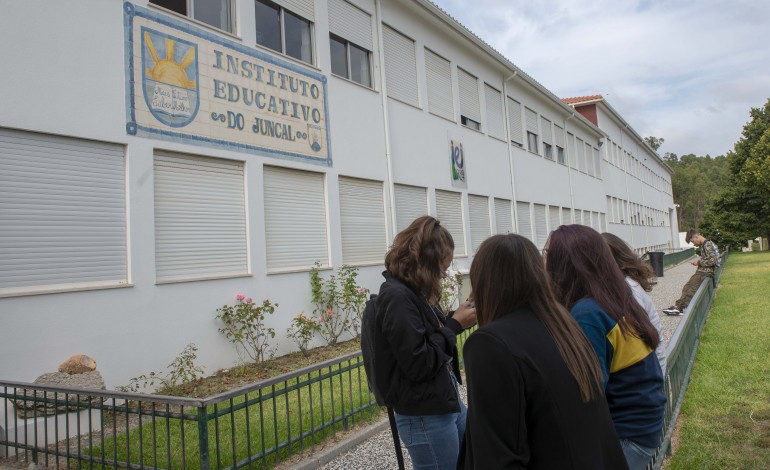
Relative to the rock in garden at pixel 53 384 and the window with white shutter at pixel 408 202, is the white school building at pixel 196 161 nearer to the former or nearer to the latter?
the window with white shutter at pixel 408 202

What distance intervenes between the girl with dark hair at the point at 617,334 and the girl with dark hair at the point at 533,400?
0.46 meters

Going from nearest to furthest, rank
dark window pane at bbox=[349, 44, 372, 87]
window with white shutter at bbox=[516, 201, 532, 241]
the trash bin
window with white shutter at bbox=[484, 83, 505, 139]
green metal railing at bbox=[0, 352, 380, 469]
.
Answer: green metal railing at bbox=[0, 352, 380, 469]
dark window pane at bbox=[349, 44, 372, 87]
window with white shutter at bbox=[484, 83, 505, 139]
window with white shutter at bbox=[516, 201, 532, 241]
the trash bin

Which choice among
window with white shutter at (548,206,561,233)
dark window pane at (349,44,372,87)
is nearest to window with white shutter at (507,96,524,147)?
window with white shutter at (548,206,561,233)

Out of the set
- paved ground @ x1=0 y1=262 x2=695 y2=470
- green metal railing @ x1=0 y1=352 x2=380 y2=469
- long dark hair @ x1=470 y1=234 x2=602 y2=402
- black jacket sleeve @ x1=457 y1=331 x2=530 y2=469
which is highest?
long dark hair @ x1=470 y1=234 x2=602 y2=402

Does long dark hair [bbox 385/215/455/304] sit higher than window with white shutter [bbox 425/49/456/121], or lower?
lower

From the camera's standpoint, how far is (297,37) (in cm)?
1091

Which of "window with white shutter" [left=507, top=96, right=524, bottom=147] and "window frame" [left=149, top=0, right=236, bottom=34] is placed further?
"window with white shutter" [left=507, top=96, right=524, bottom=147]

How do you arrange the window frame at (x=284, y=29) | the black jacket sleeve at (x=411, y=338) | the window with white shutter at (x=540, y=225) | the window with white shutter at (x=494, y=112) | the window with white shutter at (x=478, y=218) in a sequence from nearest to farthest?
1. the black jacket sleeve at (x=411, y=338)
2. the window frame at (x=284, y=29)
3. the window with white shutter at (x=478, y=218)
4. the window with white shutter at (x=494, y=112)
5. the window with white shutter at (x=540, y=225)

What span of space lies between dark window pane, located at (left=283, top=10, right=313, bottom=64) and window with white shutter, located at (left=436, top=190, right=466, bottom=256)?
5.57 m

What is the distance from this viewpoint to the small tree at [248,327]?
846 cm

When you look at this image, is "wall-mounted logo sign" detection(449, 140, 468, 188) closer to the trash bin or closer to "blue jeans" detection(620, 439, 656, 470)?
"blue jeans" detection(620, 439, 656, 470)

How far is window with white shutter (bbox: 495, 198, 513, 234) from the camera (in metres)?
18.3

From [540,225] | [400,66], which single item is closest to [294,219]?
[400,66]

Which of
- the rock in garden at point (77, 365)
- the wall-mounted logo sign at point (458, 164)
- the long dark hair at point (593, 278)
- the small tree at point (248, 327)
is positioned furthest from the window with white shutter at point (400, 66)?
the long dark hair at point (593, 278)
